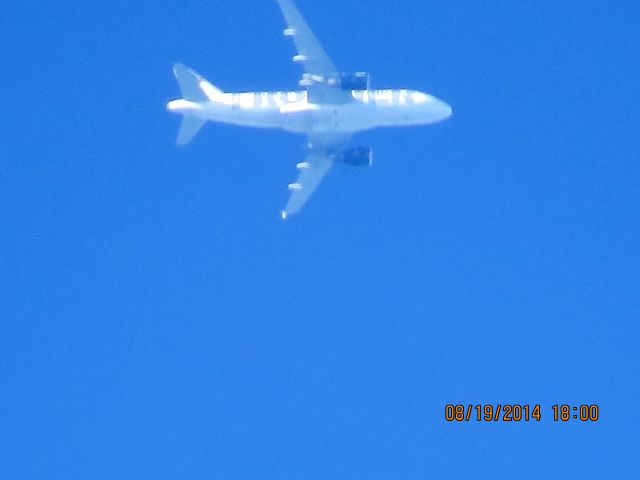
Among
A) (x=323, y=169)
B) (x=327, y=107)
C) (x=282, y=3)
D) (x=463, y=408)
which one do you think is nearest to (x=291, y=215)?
(x=323, y=169)

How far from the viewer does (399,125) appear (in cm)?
8850

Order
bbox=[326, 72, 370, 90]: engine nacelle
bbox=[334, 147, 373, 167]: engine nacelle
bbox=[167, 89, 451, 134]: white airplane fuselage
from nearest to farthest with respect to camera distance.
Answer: bbox=[326, 72, 370, 90]: engine nacelle < bbox=[167, 89, 451, 134]: white airplane fuselage < bbox=[334, 147, 373, 167]: engine nacelle

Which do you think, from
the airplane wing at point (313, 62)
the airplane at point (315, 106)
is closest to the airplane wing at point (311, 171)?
the airplane at point (315, 106)

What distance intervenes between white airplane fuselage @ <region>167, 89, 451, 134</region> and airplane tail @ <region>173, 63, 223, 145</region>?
164cm

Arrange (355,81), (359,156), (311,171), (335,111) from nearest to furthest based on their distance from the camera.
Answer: (355,81), (335,111), (359,156), (311,171)

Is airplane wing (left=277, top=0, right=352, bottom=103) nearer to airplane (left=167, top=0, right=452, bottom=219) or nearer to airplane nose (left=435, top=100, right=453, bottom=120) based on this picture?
airplane (left=167, top=0, right=452, bottom=219)

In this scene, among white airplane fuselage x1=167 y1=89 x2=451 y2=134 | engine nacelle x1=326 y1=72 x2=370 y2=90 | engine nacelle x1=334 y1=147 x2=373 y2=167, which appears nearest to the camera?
engine nacelle x1=326 y1=72 x2=370 y2=90

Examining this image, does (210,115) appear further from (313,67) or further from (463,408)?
(463,408)

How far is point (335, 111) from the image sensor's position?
87.9 metres

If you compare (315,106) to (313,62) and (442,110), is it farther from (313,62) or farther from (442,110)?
(442,110)

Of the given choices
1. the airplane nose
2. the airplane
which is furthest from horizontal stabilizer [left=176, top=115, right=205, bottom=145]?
the airplane nose

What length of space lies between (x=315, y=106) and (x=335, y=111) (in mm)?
1251

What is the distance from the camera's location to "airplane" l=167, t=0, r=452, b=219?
285 ft

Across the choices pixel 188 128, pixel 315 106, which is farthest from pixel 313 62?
pixel 188 128
